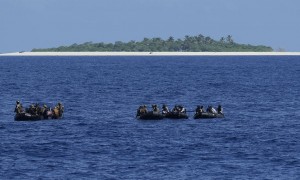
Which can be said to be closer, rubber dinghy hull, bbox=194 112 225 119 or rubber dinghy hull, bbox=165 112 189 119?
rubber dinghy hull, bbox=165 112 189 119

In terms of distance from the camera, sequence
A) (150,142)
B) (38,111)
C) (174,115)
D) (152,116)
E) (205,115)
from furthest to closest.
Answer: (205,115), (174,115), (152,116), (38,111), (150,142)

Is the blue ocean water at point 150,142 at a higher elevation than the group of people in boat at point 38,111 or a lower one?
lower

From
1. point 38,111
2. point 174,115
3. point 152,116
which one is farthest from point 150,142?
point 38,111

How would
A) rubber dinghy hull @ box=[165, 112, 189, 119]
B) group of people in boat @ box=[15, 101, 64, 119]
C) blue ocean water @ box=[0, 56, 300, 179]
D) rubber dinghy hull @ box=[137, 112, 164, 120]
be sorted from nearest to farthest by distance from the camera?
blue ocean water @ box=[0, 56, 300, 179] < group of people in boat @ box=[15, 101, 64, 119] < rubber dinghy hull @ box=[137, 112, 164, 120] < rubber dinghy hull @ box=[165, 112, 189, 119]

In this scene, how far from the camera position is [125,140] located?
70.5 metres

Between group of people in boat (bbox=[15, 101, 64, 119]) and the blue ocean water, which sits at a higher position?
group of people in boat (bbox=[15, 101, 64, 119])

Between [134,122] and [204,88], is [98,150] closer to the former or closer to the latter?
[134,122]

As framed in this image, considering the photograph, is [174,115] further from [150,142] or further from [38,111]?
[150,142]

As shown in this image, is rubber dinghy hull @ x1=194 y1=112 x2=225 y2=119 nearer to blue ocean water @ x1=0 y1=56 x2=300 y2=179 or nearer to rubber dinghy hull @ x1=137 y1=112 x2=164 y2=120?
blue ocean water @ x1=0 y1=56 x2=300 y2=179

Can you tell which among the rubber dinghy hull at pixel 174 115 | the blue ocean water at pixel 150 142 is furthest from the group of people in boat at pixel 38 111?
the rubber dinghy hull at pixel 174 115

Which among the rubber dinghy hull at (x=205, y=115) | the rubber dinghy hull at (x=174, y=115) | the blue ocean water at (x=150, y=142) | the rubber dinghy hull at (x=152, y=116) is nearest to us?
the blue ocean water at (x=150, y=142)

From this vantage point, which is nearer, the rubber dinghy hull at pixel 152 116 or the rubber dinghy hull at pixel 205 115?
Answer: the rubber dinghy hull at pixel 152 116

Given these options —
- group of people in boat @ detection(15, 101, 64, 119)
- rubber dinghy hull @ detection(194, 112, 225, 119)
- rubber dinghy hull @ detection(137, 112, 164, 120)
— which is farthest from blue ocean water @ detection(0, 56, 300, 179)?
rubber dinghy hull @ detection(194, 112, 225, 119)

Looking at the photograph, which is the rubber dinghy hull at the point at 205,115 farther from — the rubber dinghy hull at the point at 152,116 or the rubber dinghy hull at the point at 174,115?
the rubber dinghy hull at the point at 152,116
